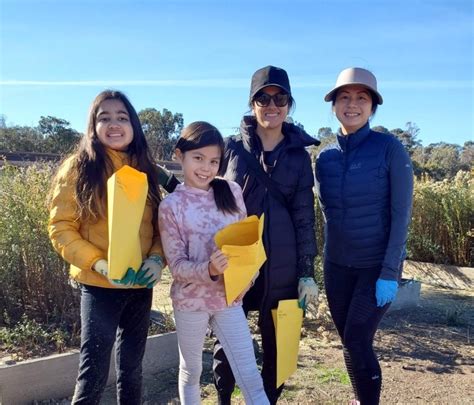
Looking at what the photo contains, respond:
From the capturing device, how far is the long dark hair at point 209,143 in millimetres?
2516

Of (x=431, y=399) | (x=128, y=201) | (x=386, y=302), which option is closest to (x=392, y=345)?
(x=431, y=399)

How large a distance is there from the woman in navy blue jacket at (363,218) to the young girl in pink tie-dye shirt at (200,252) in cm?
63

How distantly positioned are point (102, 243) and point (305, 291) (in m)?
1.11

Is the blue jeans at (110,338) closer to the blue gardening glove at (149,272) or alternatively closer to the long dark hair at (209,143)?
the blue gardening glove at (149,272)

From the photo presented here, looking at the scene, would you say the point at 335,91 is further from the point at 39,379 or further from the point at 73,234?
the point at 39,379

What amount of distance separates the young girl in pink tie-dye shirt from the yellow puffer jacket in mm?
243

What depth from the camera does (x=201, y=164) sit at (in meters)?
2.53

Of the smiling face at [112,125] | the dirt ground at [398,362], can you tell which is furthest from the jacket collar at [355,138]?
the dirt ground at [398,362]

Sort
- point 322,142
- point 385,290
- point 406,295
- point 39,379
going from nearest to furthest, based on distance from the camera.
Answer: point 385,290
point 39,379
point 406,295
point 322,142

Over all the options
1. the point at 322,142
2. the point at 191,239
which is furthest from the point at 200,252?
the point at 322,142

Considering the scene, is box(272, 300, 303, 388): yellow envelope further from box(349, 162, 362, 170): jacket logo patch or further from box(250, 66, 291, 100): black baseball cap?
box(250, 66, 291, 100): black baseball cap

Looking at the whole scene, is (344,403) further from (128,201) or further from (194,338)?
(128,201)

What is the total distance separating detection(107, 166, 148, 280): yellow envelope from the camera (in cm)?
219

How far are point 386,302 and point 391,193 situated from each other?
0.59 m
